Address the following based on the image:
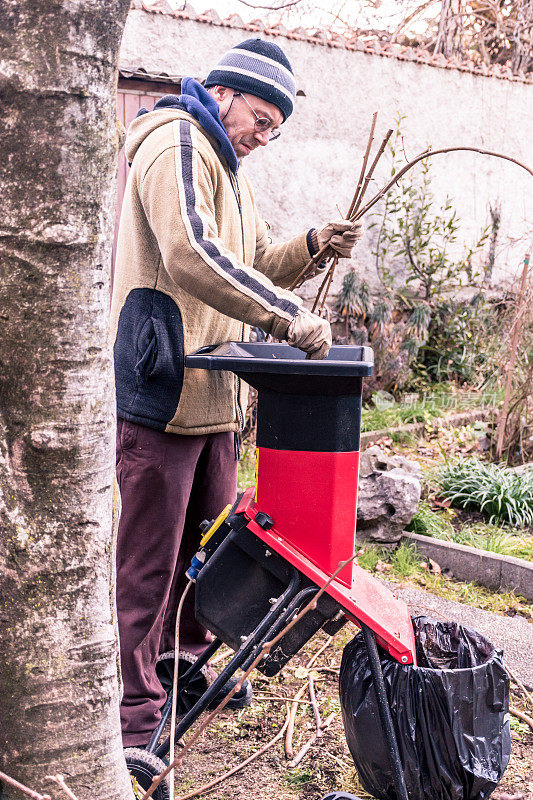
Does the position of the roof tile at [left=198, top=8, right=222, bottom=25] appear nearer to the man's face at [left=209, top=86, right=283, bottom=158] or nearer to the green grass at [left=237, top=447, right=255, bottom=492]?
the green grass at [left=237, top=447, right=255, bottom=492]

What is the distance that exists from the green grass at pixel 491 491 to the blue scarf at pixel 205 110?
124 inches

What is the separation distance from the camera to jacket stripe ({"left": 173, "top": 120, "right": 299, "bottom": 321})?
1976 millimetres

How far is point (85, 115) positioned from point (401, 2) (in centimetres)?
1124

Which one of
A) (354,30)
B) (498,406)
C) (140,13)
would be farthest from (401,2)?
(498,406)

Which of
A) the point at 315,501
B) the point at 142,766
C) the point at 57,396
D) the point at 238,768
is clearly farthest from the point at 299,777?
the point at 57,396

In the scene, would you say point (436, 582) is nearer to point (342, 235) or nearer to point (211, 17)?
point (342, 235)

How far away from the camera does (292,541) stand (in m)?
2.01

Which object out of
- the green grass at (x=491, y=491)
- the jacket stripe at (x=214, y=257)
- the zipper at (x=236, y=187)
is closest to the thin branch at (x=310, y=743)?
the jacket stripe at (x=214, y=257)

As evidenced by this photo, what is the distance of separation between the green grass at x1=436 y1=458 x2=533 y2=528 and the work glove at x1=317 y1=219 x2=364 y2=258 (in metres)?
2.61

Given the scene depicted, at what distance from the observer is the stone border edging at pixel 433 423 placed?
20.2 ft

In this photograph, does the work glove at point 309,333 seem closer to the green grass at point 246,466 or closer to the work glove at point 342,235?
the work glove at point 342,235

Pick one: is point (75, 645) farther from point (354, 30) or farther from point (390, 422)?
point (354, 30)

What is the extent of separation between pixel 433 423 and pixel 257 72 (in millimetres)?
4698

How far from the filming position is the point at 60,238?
119 centimetres
